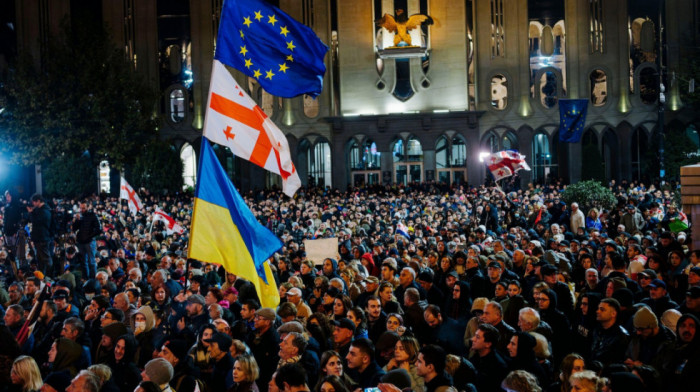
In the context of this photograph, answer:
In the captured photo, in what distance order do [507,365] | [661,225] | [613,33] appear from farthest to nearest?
1. [613,33]
2. [661,225]
3. [507,365]

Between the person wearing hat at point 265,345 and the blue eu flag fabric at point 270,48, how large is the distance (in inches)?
112

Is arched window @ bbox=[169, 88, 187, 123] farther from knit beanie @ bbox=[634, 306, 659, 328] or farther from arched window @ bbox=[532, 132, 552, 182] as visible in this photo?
knit beanie @ bbox=[634, 306, 659, 328]

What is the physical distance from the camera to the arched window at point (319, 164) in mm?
45219

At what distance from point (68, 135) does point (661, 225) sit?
30128 millimetres

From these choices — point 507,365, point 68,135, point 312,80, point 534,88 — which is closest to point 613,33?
point 534,88

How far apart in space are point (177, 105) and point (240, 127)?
3758cm

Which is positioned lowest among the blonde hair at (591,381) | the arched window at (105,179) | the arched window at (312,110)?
the blonde hair at (591,381)

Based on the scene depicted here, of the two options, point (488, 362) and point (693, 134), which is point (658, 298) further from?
point (693, 134)

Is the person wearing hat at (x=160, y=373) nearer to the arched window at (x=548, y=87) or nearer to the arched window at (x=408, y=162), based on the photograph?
the arched window at (x=408, y=162)

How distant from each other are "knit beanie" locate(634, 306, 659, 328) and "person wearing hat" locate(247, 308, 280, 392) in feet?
12.2

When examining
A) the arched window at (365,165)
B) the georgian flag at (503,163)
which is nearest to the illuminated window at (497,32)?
the arched window at (365,165)

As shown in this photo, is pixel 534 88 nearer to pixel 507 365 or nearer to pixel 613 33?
pixel 613 33

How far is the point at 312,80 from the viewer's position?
993 centimetres

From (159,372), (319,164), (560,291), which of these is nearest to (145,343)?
(159,372)
